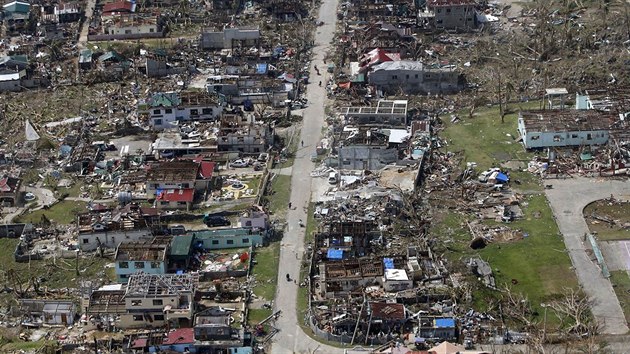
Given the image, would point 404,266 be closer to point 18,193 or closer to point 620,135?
point 620,135

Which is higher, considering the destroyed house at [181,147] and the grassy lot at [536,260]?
the grassy lot at [536,260]

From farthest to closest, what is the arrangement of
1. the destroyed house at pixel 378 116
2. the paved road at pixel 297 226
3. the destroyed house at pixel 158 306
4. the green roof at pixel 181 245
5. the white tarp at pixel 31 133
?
the white tarp at pixel 31 133, the destroyed house at pixel 378 116, the green roof at pixel 181 245, the destroyed house at pixel 158 306, the paved road at pixel 297 226

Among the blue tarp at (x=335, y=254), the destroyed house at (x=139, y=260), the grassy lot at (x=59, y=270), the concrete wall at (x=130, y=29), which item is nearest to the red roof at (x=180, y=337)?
the destroyed house at (x=139, y=260)

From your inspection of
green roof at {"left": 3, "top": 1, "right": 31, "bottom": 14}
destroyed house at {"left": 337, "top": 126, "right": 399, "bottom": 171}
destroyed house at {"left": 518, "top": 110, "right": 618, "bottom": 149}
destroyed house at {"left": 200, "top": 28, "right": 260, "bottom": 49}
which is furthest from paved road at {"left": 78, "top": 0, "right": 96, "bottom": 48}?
destroyed house at {"left": 518, "top": 110, "right": 618, "bottom": 149}

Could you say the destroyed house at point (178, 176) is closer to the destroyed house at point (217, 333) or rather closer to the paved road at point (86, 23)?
the destroyed house at point (217, 333)

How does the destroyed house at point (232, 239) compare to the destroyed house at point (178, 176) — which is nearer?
the destroyed house at point (232, 239)

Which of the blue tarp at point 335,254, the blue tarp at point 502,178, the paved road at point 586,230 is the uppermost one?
the paved road at point 586,230

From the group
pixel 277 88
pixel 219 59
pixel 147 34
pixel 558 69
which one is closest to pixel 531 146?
pixel 558 69
